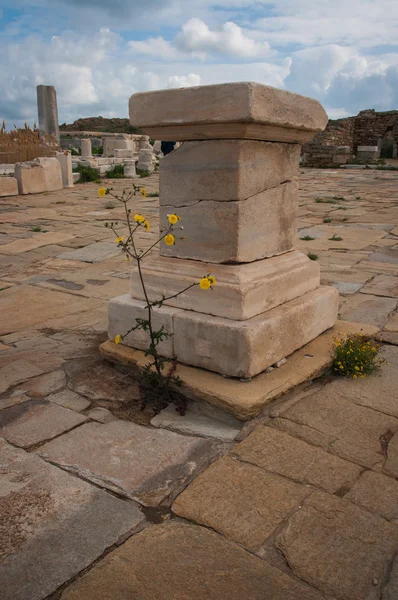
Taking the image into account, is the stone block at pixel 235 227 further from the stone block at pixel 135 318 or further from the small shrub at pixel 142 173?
the small shrub at pixel 142 173

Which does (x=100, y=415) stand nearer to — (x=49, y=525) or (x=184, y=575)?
(x=49, y=525)

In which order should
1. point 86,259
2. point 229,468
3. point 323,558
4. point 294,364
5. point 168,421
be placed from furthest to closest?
point 86,259 → point 294,364 → point 168,421 → point 229,468 → point 323,558

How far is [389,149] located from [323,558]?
23.4 meters

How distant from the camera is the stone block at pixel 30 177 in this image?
11453 mm

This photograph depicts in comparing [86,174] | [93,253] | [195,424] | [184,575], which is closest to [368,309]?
[195,424]

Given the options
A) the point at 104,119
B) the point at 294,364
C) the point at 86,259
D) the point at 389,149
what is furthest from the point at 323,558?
the point at 104,119

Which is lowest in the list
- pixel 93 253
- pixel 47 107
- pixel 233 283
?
pixel 93 253

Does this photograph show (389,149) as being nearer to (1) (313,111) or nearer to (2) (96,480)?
(1) (313,111)

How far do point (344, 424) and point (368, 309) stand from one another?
6.23 feet

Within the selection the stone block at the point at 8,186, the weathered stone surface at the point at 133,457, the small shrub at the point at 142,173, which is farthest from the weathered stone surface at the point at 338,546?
the small shrub at the point at 142,173

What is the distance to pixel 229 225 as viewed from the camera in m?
2.62

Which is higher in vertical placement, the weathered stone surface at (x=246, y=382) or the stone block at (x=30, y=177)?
the stone block at (x=30, y=177)

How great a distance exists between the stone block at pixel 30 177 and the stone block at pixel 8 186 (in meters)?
0.15

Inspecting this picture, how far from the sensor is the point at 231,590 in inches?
57.6
